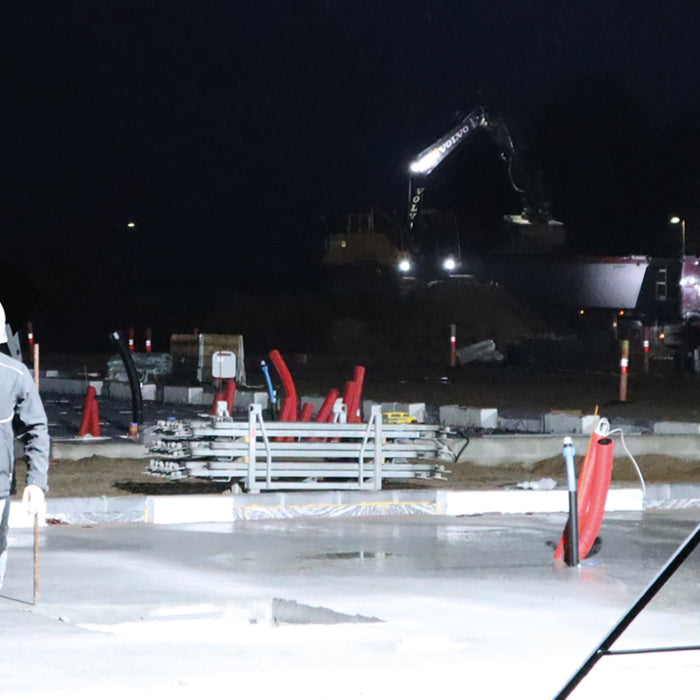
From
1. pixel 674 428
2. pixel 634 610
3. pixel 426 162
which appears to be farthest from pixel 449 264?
pixel 634 610

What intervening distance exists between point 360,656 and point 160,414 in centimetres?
2248

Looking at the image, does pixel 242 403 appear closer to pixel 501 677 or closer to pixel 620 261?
pixel 501 677

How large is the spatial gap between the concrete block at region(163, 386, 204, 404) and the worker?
25894mm

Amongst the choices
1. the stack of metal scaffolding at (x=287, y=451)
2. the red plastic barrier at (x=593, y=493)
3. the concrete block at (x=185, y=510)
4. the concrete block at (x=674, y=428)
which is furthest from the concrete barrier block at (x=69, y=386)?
the red plastic barrier at (x=593, y=493)

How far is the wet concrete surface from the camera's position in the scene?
6.21 meters

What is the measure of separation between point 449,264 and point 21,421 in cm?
6565

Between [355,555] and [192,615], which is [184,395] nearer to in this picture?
[355,555]

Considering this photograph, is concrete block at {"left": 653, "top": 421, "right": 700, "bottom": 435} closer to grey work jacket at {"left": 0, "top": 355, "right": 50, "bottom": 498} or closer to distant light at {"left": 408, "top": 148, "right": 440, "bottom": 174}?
grey work jacket at {"left": 0, "top": 355, "right": 50, "bottom": 498}

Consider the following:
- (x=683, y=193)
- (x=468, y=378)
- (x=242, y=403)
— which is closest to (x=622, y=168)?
(x=683, y=193)

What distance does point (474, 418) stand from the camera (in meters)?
25.1

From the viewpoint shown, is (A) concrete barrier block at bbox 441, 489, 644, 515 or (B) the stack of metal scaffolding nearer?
(A) concrete barrier block at bbox 441, 489, 644, 515

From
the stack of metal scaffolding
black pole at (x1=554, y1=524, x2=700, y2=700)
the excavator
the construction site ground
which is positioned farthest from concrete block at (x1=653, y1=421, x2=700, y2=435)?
the excavator

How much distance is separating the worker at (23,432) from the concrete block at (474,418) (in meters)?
18.7

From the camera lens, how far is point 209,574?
971 centimetres
